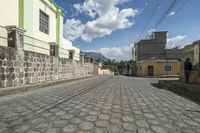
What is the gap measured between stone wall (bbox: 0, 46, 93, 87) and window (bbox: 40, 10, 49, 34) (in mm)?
2891

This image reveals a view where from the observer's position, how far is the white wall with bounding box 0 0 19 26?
1006 centimetres

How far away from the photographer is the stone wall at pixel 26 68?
754 centimetres

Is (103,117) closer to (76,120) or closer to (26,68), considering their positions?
(76,120)

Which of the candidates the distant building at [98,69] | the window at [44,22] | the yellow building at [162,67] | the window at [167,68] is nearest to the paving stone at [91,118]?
the window at [44,22]

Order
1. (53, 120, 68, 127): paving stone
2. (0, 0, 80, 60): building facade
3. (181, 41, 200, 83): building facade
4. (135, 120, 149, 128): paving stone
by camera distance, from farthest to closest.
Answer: (181, 41, 200, 83): building facade
(0, 0, 80, 60): building facade
(135, 120, 149, 128): paving stone
(53, 120, 68, 127): paving stone

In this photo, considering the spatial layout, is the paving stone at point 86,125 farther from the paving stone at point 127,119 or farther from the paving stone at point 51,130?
the paving stone at point 127,119

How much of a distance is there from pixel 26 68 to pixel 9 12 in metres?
3.50

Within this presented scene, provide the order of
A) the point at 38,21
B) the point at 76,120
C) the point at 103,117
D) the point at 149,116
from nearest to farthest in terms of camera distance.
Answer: the point at 76,120 → the point at 103,117 → the point at 149,116 → the point at 38,21

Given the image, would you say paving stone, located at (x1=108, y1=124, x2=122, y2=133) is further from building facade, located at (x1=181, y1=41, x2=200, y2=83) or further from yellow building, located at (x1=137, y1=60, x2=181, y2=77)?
yellow building, located at (x1=137, y1=60, x2=181, y2=77)

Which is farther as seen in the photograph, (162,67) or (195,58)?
(162,67)

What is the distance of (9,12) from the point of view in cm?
1042

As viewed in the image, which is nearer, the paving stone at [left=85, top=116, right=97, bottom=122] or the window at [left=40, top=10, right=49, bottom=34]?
the paving stone at [left=85, top=116, right=97, bottom=122]

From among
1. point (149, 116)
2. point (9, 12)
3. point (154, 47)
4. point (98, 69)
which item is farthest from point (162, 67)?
point (149, 116)

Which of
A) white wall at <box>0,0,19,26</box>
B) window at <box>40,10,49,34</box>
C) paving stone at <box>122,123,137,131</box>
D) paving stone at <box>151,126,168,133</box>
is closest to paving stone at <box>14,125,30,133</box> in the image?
paving stone at <box>122,123,137,131</box>
